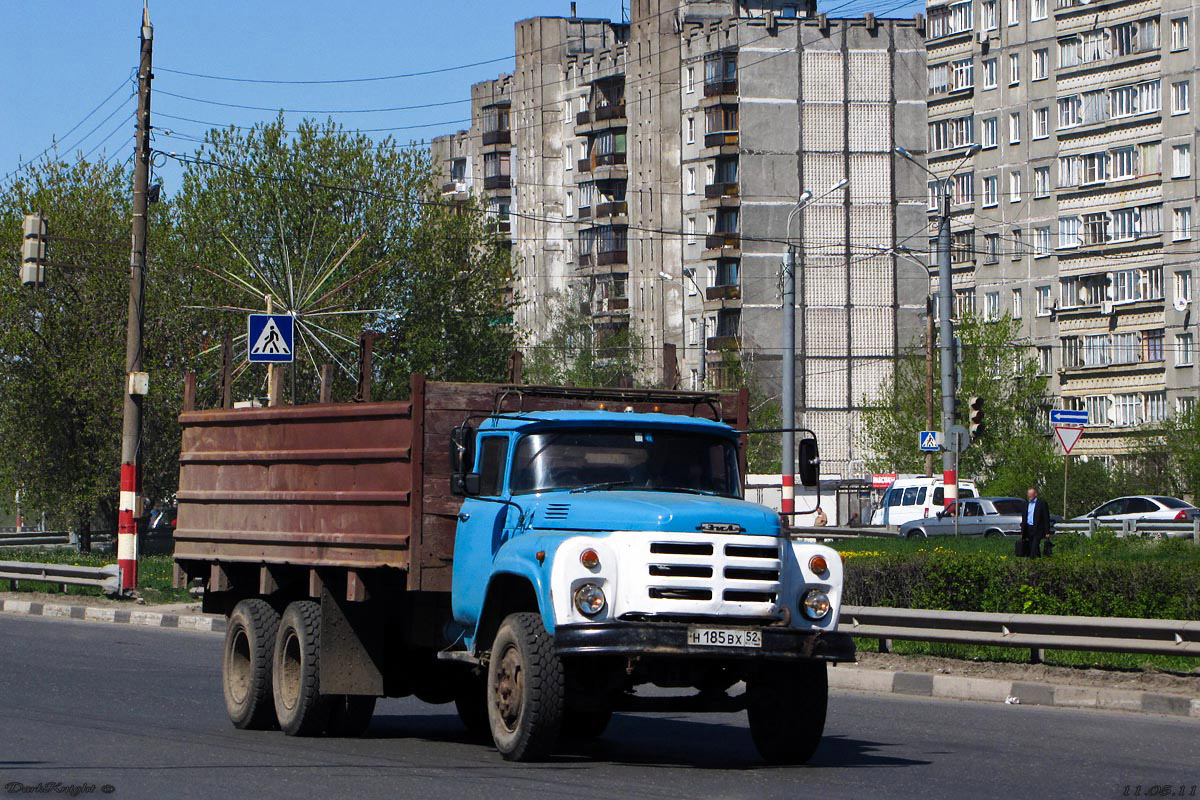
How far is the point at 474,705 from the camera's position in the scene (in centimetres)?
1441

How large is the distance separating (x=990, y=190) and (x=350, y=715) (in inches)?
3171

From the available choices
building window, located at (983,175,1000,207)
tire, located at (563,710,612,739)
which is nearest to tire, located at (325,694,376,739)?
tire, located at (563,710,612,739)

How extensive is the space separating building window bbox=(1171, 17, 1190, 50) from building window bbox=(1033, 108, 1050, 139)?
841 cm

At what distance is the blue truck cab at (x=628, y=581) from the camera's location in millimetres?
11227

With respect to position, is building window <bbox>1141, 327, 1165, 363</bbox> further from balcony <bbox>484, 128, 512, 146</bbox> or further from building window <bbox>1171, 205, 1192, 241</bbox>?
balcony <bbox>484, 128, 512, 146</bbox>

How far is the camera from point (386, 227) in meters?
60.7

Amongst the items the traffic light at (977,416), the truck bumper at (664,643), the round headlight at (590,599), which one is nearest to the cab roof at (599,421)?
the round headlight at (590,599)

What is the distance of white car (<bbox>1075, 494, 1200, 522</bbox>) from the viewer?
57844 mm

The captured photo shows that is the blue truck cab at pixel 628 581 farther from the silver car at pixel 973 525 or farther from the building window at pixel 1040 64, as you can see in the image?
the building window at pixel 1040 64

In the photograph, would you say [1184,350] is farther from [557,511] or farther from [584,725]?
[557,511]

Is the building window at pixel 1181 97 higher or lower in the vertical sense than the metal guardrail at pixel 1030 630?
higher

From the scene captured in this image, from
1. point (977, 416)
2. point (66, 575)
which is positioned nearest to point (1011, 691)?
point (66, 575)

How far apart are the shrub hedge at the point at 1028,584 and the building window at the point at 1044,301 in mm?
67796

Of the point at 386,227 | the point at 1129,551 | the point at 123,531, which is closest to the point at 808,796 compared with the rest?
the point at 1129,551
